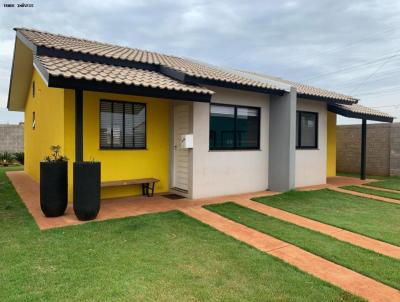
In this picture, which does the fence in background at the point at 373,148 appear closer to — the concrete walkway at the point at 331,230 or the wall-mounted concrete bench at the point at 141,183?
the concrete walkway at the point at 331,230

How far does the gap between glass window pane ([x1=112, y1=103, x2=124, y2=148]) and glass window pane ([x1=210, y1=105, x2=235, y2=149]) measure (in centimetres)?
261

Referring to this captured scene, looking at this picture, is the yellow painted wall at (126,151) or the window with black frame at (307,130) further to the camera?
the window with black frame at (307,130)

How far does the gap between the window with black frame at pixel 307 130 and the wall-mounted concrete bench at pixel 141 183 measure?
5438 millimetres

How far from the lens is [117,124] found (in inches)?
339

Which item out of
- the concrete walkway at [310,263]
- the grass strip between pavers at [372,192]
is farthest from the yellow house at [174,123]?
the concrete walkway at [310,263]

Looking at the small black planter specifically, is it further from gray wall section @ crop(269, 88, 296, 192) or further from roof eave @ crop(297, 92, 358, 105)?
roof eave @ crop(297, 92, 358, 105)

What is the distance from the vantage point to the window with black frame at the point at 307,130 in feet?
36.3

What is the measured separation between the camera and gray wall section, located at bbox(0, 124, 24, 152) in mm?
20281

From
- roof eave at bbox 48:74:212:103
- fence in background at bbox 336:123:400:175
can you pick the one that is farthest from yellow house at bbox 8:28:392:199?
fence in background at bbox 336:123:400:175

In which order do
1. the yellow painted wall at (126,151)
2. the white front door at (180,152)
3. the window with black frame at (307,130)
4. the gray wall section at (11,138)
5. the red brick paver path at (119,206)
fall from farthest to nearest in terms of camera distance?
the gray wall section at (11,138)
the window with black frame at (307,130)
the white front door at (180,152)
the yellow painted wall at (126,151)
the red brick paver path at (119,206)

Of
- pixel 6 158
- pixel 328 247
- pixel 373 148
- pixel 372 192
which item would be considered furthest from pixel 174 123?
pixel 6 158

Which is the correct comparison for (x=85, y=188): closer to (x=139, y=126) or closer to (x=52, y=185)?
(x=52, y=185)

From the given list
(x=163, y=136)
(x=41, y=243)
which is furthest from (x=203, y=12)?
(x=41, y=243)

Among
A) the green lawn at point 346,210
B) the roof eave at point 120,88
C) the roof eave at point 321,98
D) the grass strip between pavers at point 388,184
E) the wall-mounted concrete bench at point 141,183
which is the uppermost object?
the roof eave at point 321,98
